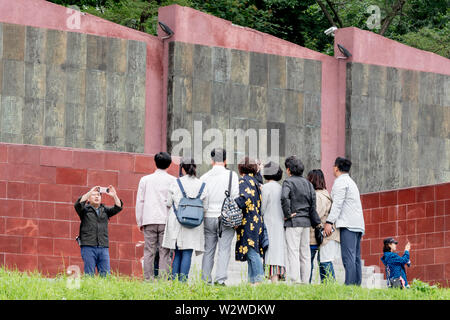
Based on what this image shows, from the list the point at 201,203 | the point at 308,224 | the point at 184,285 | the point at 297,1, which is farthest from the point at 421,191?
the point at 297,1

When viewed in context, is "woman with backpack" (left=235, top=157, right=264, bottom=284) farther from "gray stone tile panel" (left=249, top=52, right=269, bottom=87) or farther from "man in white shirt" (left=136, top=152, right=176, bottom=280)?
"gray stone tile panel" (left=249, top=52, right=269, bottom=87)

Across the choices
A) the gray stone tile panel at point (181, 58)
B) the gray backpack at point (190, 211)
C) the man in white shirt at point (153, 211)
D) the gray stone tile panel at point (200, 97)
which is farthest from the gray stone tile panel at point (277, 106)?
the gray backpack at point (190, 211)

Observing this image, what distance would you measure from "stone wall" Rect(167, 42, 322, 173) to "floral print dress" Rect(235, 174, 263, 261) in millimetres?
7535

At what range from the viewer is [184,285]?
36.3 feet

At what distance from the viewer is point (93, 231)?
42.1ft

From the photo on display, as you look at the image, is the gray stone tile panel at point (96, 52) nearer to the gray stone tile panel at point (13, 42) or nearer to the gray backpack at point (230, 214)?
the gray stone tile panel at point (13, 42)

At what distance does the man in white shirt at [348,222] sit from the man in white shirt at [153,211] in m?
2.00

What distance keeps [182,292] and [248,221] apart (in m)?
1.67

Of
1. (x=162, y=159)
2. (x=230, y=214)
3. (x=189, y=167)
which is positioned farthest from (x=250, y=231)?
(x=162, y=159)

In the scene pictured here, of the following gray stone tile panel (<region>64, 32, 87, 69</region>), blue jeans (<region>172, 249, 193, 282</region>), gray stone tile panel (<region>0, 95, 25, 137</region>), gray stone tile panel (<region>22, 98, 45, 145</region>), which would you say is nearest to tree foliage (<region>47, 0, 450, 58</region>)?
gray stone tile panel (<region>64, 32, 87, 69</region>)

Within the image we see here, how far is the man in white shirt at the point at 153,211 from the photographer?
41.7 ft

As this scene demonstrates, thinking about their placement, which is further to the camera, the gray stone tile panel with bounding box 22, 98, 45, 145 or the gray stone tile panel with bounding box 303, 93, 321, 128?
the gray stone tile panel with bounding box 303, 93, 321, 128

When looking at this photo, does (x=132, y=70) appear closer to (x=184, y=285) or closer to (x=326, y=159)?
(x=326, y=159)

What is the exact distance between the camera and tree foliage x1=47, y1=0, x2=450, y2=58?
27.8 m
